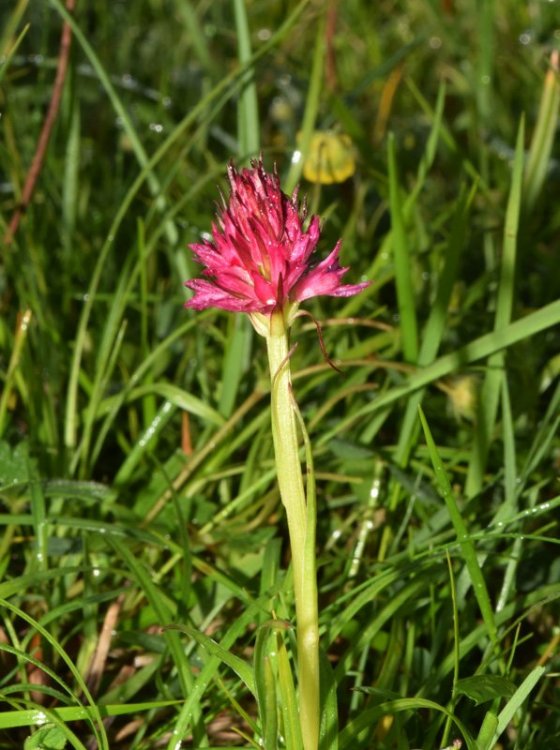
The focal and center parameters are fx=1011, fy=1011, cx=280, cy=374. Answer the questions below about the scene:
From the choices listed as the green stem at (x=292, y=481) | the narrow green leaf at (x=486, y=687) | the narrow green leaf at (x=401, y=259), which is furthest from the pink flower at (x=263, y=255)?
the narrow green leaf at (x=401, y=259)

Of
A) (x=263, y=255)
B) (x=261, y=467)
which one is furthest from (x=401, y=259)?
(x=263, y=255)

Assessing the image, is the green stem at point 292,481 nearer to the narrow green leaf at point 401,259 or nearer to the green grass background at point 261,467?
the green grass background at point 261,467

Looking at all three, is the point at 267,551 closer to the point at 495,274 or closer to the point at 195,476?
the point at 195,476

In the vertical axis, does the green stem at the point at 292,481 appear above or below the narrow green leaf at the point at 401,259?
below

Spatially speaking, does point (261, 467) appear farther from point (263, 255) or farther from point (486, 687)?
point (263, 255)

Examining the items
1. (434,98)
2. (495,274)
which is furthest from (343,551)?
(434,98)

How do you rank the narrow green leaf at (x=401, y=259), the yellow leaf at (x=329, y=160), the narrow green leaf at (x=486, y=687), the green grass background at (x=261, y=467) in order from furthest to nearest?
1. the yellow leaf at (x=329, y=160)
2. the narrow green leaf at (x=401, y=259)
3. the green grass background at (x=261, y=467)
4. the narrow green leaf at (x=486, y=687)
